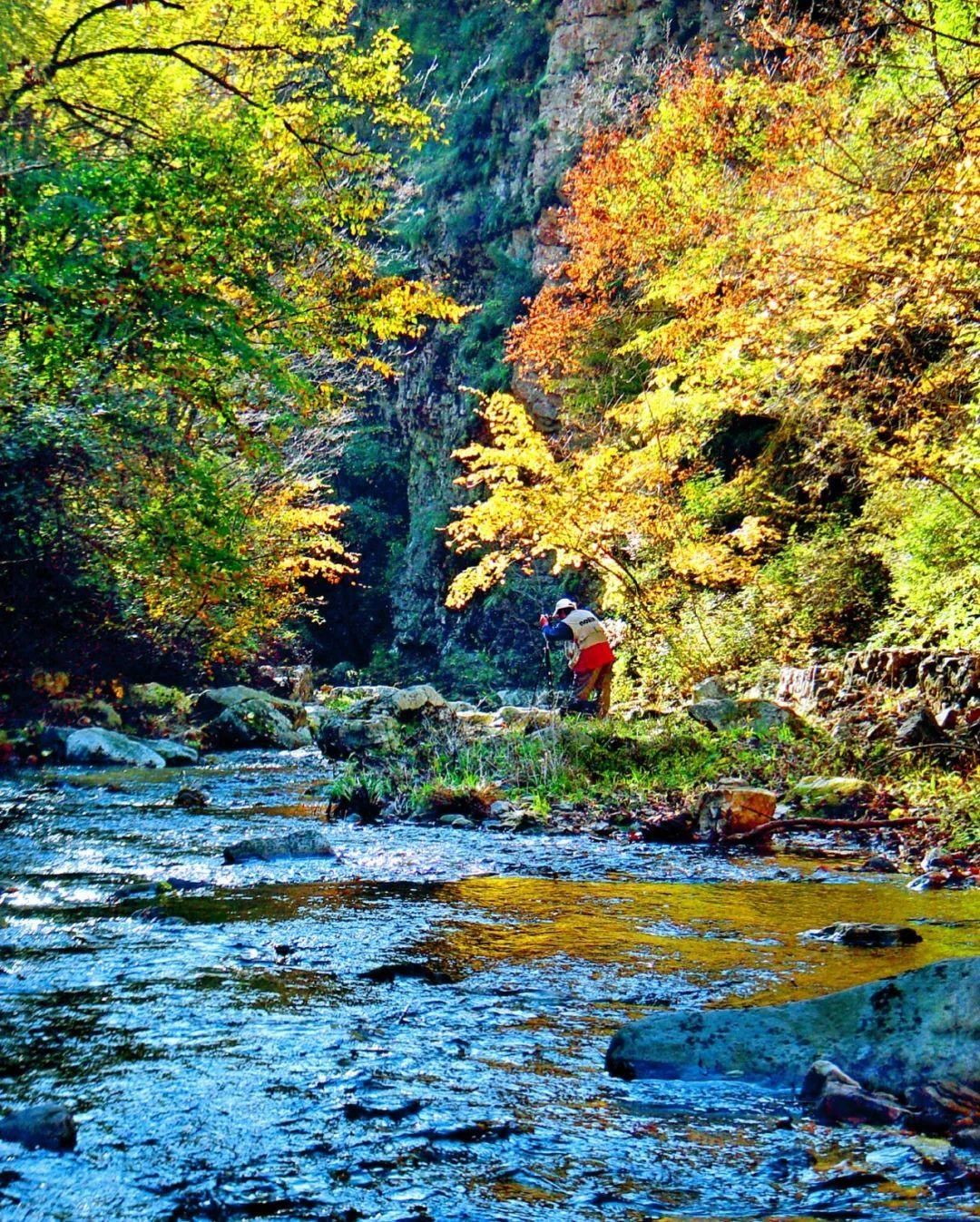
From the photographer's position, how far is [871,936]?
4539mm

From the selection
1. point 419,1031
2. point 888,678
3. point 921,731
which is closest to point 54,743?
point 888,678

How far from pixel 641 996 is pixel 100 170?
23.3ft

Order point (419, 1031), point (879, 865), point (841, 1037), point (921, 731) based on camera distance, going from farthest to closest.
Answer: point (921, 731) → point (879, 865) → point (419, 1031) → point (841, 1037)

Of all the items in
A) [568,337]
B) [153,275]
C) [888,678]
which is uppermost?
[568,337]

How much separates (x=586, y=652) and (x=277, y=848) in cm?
798

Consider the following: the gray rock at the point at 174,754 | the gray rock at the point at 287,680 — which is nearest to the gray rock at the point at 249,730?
the gray rock at the point at 174,754

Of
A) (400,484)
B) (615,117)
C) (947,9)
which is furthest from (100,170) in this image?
(400,484)

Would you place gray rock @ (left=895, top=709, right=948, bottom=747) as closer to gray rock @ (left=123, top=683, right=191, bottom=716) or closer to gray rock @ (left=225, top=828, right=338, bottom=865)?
gray rock @ (left=225, top=828, right=338, bottom=865)

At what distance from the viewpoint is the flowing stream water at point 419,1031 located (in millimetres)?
2367

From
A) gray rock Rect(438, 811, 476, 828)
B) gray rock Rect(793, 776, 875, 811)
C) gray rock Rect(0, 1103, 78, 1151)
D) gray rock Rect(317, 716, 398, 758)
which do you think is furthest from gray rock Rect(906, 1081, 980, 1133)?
gray rock Rect(317, 716, 398, 758)

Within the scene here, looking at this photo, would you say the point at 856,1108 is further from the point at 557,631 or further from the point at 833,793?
the point at 557,631

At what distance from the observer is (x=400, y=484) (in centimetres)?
3466

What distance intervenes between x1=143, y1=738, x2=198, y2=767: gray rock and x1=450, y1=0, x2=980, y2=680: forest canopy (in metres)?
4.58

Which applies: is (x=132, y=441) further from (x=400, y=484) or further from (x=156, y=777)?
(x=400, y=484)
